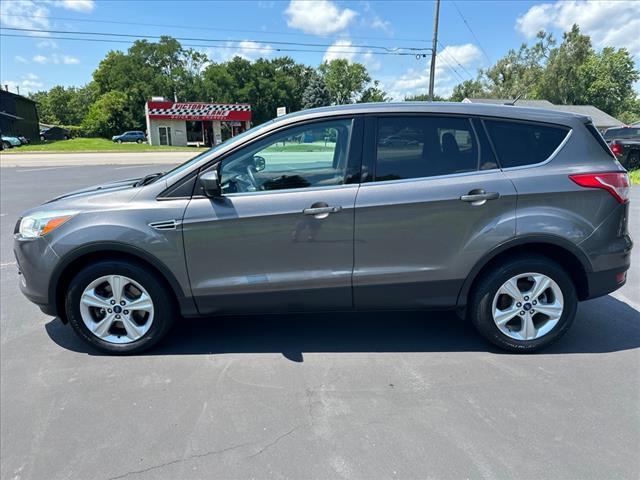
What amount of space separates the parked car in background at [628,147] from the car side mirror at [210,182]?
1520 centimetres

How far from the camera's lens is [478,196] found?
3.10 m

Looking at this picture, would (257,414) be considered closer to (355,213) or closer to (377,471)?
(377,471)

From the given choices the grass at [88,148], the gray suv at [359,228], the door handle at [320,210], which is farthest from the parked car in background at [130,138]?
Result: the door handle at [320,210]

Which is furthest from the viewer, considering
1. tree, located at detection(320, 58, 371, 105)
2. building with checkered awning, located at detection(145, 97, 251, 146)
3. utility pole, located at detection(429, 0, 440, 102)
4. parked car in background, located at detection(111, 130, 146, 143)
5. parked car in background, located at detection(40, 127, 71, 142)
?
tree, located at detection(320, 58, 371, 105)

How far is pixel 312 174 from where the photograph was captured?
3240 millimetres

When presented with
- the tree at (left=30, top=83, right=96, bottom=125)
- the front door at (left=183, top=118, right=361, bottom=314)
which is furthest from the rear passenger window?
the tree at (left=30, top=83, right=96, bottom=125)

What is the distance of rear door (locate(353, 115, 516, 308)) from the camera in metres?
3.11

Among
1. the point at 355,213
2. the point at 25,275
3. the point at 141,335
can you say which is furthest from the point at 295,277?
the point at 25,275

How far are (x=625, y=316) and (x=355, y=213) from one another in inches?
114

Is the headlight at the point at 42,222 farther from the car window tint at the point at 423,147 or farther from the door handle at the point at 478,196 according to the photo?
the door handle at the point at 478,196

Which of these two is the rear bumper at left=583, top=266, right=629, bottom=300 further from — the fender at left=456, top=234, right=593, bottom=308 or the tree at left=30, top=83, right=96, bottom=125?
the tree at left=30, top=83, right=96, bottom=125

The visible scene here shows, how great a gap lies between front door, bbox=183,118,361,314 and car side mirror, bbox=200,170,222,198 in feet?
0.29

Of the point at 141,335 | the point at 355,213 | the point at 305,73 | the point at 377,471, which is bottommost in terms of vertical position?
the point at 377,471

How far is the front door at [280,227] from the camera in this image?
10.1 ft
